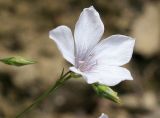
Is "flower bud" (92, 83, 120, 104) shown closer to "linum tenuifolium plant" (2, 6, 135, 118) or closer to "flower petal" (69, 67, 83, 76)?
"linum tenuifolium plant" (2, 6, 135, 118)

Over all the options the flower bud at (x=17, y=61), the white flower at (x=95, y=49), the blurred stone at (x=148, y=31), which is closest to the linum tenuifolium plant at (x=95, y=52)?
the white flower at (x=95, y=49)

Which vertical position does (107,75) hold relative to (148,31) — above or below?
above

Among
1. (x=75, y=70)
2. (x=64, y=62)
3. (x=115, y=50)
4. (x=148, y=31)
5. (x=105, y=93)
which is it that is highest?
(x=75, y=70)

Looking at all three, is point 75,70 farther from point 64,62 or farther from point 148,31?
point 148,31

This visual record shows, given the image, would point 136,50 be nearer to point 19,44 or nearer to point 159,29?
point 159,29

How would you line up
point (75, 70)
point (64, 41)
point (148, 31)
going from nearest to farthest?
point (75, 70) < point (64, 41) < point (148, 31)

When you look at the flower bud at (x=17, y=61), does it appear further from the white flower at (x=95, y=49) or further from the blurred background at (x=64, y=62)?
the blurred background at (x=64, y=62)

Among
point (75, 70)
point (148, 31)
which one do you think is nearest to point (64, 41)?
point (75, 70)
